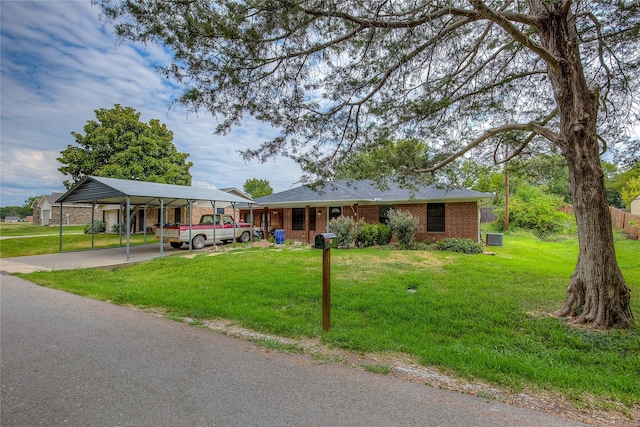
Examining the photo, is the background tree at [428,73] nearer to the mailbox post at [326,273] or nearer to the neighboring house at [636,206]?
the mailbox post at [326,273]

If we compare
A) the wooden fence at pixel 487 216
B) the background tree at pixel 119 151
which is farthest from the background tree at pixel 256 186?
the wooden fence at pixel 487 216

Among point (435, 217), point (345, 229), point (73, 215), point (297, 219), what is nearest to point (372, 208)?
point (435, 217)

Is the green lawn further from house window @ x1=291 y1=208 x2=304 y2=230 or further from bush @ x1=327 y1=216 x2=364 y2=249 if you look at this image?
bush @ x1=327 y1=216 x2=364 y2=249

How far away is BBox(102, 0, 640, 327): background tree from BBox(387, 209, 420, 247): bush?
6.47 metres

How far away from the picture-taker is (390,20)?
496 cm

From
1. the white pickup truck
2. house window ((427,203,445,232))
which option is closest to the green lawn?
the white pickup truck

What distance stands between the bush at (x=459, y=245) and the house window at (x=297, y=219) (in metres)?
7.99

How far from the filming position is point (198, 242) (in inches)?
594

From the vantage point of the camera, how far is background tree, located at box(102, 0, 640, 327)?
412cm

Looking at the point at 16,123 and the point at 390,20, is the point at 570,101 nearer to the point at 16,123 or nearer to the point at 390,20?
the point at 390,20

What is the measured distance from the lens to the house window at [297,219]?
18484mm

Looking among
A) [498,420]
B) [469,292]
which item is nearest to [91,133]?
[469,292]

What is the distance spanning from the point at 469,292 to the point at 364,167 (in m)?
3.47

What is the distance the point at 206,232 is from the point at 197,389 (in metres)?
13.4
